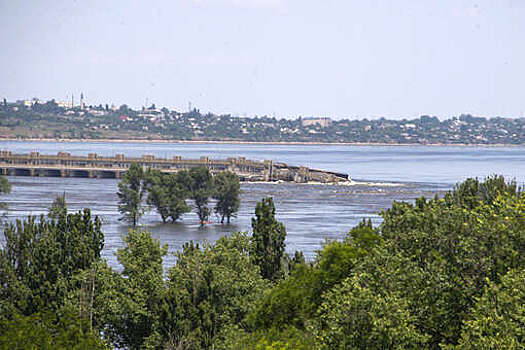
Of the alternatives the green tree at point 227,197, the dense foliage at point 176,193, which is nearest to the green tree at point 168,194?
the dense foliage at point 176,193

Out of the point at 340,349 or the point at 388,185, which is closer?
the point at 340,349

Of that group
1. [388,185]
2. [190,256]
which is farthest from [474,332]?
[388,185]

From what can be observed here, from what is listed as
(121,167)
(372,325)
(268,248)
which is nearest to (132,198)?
(268,248)

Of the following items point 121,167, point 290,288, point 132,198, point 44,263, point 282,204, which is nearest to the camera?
point 290,288

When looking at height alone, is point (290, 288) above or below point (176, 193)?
above

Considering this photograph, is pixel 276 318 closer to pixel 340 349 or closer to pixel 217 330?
pixel 217 330

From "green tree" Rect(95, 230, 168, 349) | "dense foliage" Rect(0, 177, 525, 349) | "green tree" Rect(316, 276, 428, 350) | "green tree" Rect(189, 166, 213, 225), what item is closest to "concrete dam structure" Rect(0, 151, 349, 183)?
"green tree" Rect(189, 166, 213, 225)

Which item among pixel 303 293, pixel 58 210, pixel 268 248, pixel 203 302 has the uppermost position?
pixel 303 293

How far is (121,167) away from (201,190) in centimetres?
7162

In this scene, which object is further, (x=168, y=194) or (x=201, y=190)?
(x=168, y=194)

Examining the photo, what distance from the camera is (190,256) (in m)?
36.0

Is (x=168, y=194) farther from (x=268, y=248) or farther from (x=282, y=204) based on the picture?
(x=268, y=248)

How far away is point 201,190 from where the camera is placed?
91125 mm

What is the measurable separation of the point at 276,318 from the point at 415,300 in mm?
7775
